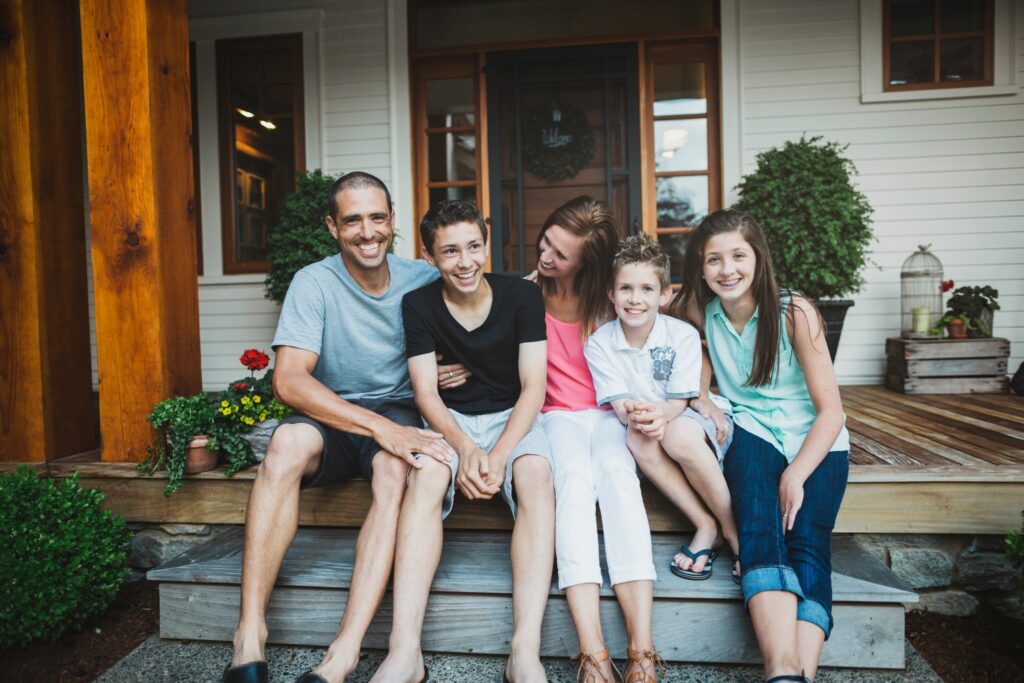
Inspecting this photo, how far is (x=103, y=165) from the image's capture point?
2.45 meters

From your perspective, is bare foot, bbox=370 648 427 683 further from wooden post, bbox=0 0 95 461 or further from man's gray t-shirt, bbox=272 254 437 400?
wooden post, bbox=0 0 95 461

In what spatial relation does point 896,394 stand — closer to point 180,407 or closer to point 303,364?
point 303,364

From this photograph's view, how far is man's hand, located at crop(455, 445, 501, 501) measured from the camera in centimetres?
186

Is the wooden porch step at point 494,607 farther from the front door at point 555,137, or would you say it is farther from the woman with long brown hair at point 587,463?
the front door at point 555,137

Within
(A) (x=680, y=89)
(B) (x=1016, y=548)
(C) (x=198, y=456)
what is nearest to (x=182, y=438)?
(C) (x=198, y=456)

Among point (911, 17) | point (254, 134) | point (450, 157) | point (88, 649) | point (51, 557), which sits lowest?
point (88, 649)

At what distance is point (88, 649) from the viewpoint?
2086mm

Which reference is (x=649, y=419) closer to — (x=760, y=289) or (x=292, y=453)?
(x=760, y=289)

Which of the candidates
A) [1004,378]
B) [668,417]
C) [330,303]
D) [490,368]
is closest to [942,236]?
[1004,378]

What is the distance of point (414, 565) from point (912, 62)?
15.3ft

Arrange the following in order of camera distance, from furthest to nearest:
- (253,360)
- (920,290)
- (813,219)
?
(920,290)
(813,219)
(253,360)

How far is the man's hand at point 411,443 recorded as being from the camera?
6.20ft

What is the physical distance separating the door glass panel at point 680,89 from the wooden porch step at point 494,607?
11.2 feet

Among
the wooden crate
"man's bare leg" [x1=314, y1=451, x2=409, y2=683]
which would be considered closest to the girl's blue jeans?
"man's bare leg" [x1=314, y1=451, x2=409, y2=683]
